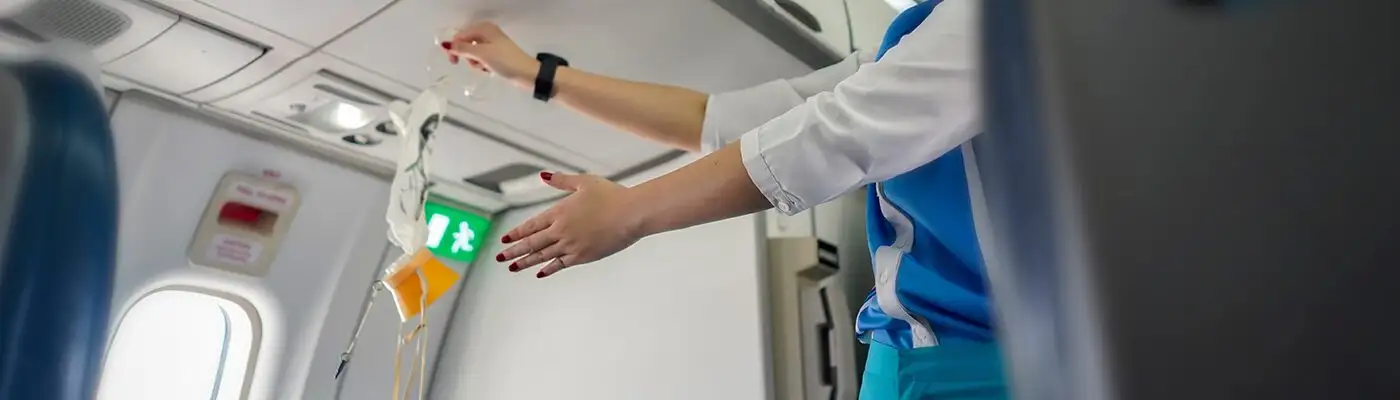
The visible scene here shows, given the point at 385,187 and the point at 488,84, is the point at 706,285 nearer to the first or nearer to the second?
the point at 488,84

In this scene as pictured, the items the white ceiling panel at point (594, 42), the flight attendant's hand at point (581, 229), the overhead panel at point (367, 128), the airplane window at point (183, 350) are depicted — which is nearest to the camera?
the flight attendant's hand at point (581, 229)

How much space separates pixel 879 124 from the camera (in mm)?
785

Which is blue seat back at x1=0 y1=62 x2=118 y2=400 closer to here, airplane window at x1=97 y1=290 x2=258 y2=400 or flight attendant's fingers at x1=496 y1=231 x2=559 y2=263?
flight attendant's fingers at x1=496 y1=231 x2=559 y2=263

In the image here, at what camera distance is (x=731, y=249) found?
2080mm

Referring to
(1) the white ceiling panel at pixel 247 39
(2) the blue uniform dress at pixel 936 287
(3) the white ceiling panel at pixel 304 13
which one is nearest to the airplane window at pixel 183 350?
(1) the white ceiling panel at pixel 247 39

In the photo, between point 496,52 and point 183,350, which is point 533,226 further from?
point 183,350

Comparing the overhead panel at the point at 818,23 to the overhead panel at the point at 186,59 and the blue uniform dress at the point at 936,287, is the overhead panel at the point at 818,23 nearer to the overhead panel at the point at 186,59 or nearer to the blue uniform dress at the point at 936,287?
the blue uniform dress at the point at 936,287

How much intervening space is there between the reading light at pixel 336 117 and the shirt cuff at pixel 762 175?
1.31m

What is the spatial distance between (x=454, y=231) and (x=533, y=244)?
1.67m

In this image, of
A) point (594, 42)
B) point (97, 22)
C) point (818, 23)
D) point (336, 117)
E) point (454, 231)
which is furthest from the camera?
point (454, 231)

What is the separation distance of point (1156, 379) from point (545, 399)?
7.48 feet

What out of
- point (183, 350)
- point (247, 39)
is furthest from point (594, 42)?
point (183, 350)

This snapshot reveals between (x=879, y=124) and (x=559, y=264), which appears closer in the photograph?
(x=879, y=124)

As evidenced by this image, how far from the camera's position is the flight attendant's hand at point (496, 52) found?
1.48 metres
